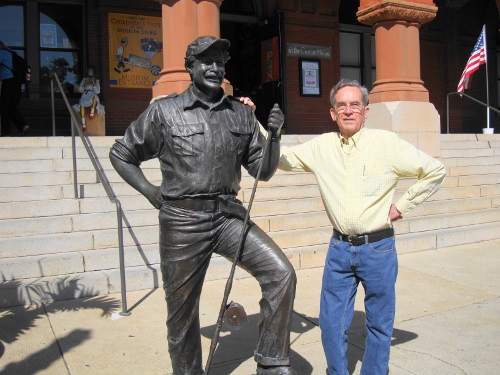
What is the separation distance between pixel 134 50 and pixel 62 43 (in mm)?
1611

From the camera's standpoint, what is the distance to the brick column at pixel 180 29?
8.31m

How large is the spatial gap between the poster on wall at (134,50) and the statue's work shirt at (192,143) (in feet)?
32.1

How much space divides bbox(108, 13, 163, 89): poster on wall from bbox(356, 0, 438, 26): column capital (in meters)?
4.86

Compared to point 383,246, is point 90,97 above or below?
above

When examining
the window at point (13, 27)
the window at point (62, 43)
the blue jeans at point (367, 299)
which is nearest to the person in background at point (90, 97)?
the window at point (62, 43)

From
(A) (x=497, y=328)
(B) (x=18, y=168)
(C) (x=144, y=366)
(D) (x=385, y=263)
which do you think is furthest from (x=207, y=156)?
(B) (x=18, y=168)

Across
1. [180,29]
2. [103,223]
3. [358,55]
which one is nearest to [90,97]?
[180,29]

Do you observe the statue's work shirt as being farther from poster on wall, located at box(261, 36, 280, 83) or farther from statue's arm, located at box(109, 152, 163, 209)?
poster on wall, located at box(261, 36, 280, 83)

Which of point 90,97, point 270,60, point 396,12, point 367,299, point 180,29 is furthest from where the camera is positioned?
point 270,60

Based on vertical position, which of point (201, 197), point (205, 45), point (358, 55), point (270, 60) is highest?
point (358, 55)

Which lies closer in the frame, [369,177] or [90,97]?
[369,177]

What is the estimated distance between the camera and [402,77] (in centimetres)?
1019

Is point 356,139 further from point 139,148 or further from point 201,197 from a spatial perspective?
point 139,148

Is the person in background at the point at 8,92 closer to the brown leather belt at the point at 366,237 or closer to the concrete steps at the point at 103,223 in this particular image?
the concrete steps at the point at 103,223
